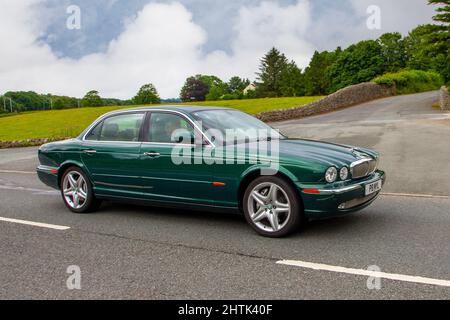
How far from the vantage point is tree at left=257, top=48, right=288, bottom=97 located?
111375 mm

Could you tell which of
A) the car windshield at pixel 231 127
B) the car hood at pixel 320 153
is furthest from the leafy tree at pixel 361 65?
the car hood at pixel 320 153

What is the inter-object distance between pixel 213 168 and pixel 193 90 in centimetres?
13326

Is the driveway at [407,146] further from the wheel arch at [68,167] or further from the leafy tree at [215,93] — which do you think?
the leafy tree at [215,93]

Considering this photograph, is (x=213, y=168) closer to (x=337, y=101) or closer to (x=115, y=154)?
(x=115, y=154)

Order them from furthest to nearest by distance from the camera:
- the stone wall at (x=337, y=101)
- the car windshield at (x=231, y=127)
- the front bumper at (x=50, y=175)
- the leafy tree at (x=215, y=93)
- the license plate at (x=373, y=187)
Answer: the leafy tree at (x=215, y=93)
the stone wall at (x=337, y=101)
the front bumper at (x=50, y=175)
the car windshield at (x=231, y=127)
the license plate at (x=373, y=187)

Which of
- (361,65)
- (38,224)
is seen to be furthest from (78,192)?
(361,65)

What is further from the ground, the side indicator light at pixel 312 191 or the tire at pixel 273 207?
the side indicator light at pixel 312 191

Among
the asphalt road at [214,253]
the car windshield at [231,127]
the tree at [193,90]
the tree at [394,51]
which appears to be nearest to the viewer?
the asphalt road at [214,253]

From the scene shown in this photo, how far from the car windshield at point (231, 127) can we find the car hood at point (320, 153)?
16.3 inches

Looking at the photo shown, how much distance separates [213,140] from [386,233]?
7.63ft

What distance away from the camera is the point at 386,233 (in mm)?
5562

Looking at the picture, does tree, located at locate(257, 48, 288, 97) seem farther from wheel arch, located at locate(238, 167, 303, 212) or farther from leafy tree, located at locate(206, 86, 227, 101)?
wheel arch, located at locate(238, 167, 303, 212)

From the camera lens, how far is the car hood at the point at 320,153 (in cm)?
532

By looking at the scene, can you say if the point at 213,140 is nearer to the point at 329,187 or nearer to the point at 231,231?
the point at 231,231
